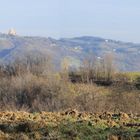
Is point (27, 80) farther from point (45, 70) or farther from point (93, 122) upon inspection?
point (93, 122)

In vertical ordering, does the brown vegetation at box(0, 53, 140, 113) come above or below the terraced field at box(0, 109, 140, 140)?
below

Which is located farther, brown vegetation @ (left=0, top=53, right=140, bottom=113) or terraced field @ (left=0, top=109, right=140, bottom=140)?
brown vegetation @ (left=0, top=53, right=140, bottom=113)

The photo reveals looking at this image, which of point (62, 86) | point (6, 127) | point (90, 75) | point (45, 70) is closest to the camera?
point (6, 127)

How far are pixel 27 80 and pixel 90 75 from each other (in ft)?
63.7

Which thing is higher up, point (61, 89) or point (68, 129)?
point (68, 129)

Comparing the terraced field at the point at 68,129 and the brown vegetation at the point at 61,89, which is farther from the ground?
the terraced field at the point at 68,129

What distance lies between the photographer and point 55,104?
5088cm

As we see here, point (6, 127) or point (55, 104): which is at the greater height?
point (6, 127)

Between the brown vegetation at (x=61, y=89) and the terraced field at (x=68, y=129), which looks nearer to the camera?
the terraced field at (x=68, y=129)

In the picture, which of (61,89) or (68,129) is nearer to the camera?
(68,129)

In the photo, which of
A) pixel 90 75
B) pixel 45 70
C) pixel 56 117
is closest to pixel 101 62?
pixel 90 75

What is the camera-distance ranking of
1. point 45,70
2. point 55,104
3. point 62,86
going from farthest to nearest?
point 45,70 < point 62,86 < point 55,104

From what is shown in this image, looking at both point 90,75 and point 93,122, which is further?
point 90,75

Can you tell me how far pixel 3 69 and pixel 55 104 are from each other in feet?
118
